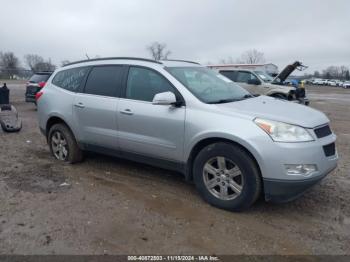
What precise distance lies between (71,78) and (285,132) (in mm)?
3782

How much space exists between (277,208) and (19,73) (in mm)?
64220

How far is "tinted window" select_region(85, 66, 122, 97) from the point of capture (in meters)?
5.39

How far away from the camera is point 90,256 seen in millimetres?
3312

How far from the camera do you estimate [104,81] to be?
5562 mm

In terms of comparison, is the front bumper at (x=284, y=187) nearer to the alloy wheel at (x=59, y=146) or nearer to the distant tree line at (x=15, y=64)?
the alloy wheel at (x=59, y=146)

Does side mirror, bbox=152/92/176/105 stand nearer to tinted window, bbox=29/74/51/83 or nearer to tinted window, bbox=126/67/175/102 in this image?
tinted window, bbox=126/67/175/102

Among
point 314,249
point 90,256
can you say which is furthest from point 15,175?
point 314,249

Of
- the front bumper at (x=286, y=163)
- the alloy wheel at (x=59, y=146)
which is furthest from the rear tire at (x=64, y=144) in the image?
the front bumper at (x=286, y=163)

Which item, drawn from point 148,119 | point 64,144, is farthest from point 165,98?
point 64,144

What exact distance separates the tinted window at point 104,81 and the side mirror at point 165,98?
3.37 feet

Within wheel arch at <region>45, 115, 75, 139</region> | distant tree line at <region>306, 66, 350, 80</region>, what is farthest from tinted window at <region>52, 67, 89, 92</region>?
distant tree line at <region>306, 66, 350, 80</region>

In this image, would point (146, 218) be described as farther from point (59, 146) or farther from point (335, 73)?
point (335, 73)

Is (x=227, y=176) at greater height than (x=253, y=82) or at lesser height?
lesser

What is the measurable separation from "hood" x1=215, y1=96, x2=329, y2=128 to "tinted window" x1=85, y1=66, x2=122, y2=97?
5.73 ft
